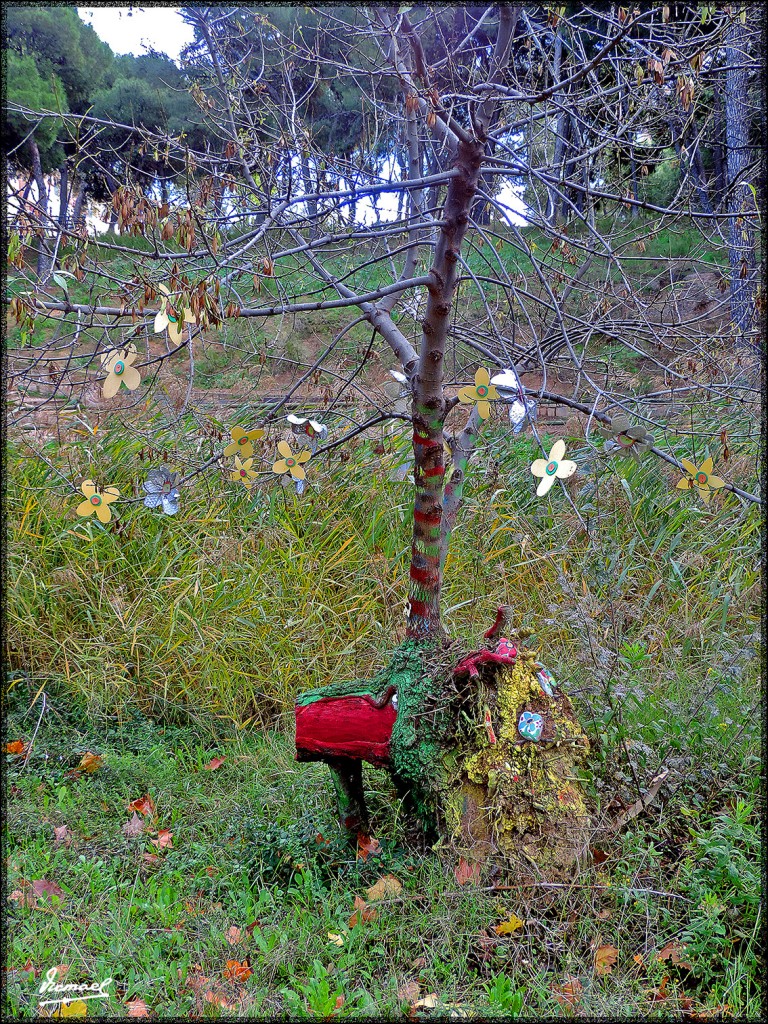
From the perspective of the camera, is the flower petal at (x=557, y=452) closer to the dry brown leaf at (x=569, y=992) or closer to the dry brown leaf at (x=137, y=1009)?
the dry brown leaf at (x=569, y=992)

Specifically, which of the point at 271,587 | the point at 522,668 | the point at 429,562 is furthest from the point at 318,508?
the point at 522,668

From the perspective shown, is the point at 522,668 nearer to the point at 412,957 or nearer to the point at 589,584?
the point at 412,957

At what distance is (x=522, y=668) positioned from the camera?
87.4 inches

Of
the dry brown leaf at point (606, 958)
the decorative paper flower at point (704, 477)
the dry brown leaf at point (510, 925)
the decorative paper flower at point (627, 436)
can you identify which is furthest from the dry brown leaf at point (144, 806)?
the decorative paper flower at point (704, 477)

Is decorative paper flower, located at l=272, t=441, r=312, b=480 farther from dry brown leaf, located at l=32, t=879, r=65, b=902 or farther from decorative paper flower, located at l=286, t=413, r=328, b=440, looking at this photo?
dry brown leaf, located at l=32, t=879, r=65, b=902

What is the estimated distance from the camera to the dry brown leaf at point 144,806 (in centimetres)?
282

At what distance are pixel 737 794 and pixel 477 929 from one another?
1010 mm

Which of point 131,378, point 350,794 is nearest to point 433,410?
point 131,378

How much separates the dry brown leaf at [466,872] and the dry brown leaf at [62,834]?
4.78 feet

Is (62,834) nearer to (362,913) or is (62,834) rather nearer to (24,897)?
(24,897)

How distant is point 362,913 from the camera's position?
6.77 ft

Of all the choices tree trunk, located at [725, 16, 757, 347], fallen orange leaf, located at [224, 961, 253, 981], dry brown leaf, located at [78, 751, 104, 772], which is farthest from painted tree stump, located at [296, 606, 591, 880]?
tree trunk, located at [725, 16, 757, 347]

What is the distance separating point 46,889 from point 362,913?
108 centimetres

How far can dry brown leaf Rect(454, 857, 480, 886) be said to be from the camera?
2051 mm
